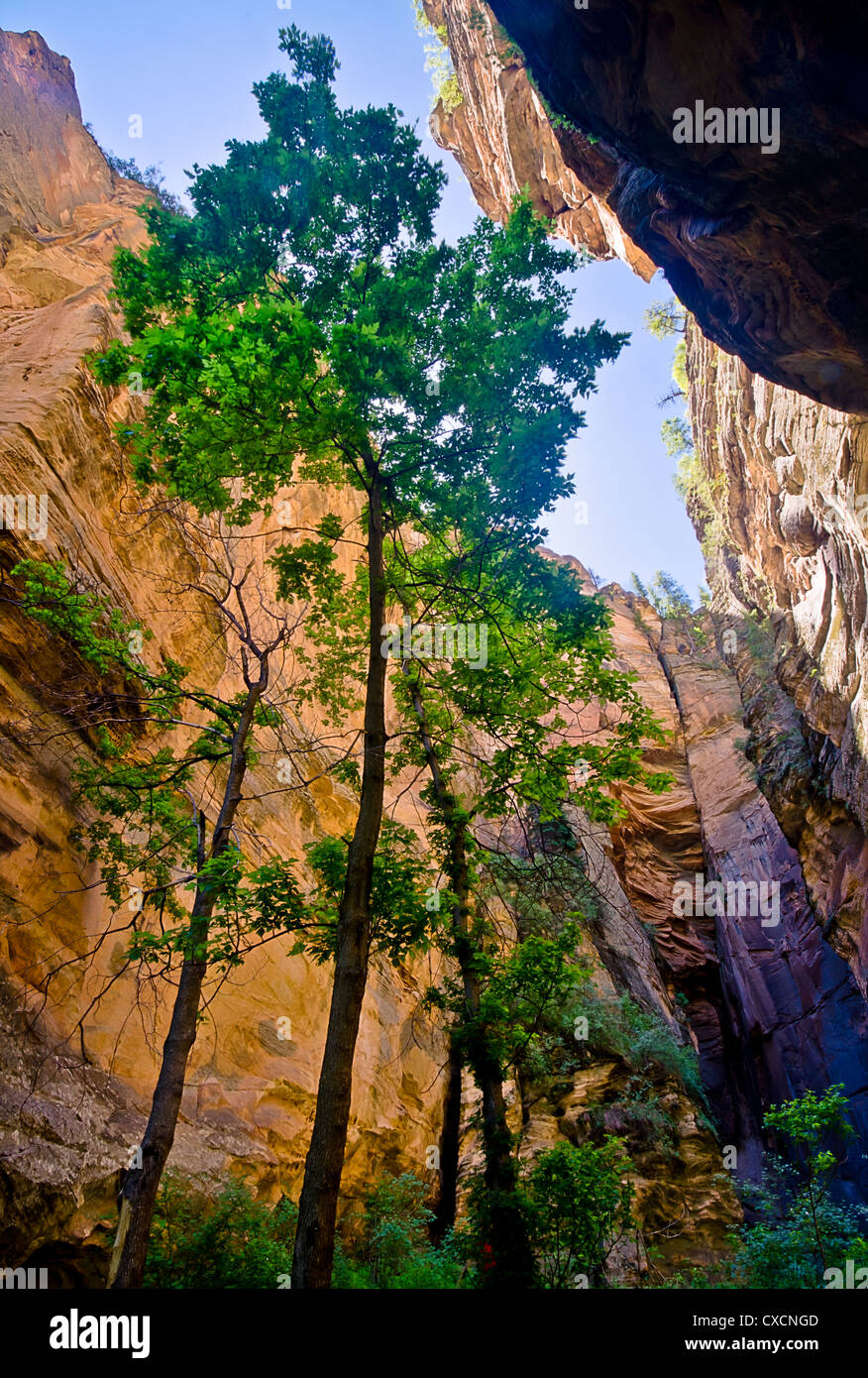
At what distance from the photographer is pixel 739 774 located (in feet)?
102

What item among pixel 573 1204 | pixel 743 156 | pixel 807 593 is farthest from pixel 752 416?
pixel 573 1204

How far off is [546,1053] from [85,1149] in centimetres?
1002

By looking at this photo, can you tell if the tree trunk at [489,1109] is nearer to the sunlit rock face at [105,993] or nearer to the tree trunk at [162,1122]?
the sunlit rock face at [105,993]

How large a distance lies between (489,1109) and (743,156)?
11670 mm

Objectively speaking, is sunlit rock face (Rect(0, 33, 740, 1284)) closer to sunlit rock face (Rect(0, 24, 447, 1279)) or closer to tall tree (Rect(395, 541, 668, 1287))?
sunlit rock face (Rect(0, 24, 447, 1279))

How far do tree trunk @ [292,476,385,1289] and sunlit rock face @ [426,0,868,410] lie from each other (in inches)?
274

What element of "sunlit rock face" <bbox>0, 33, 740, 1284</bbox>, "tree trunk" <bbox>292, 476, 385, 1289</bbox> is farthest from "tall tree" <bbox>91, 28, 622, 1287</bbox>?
"sunlit rock face" <bbox>0, 33, 740, 1284</bbox>

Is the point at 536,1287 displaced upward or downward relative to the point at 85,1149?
downward

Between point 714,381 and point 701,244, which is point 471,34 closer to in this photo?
point 714,381

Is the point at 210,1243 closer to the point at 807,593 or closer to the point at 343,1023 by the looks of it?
the point at 343,1023

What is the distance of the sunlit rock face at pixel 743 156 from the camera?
297 inches

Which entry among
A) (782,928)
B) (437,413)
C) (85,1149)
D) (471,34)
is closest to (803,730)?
(782,928)
